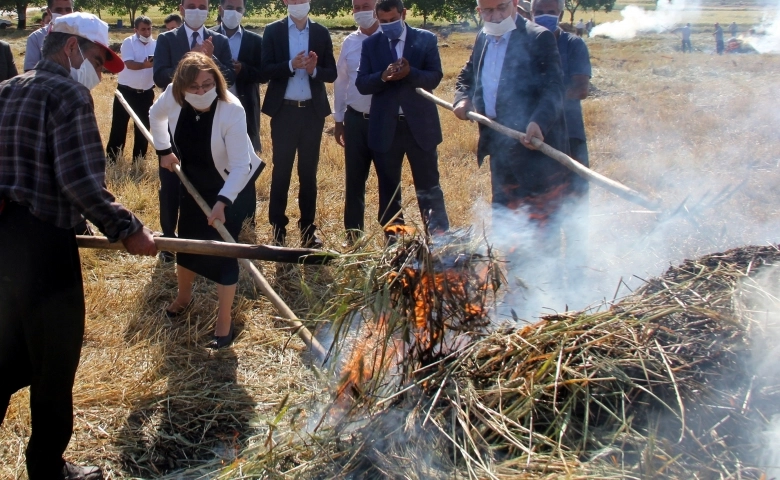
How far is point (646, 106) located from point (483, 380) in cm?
1163

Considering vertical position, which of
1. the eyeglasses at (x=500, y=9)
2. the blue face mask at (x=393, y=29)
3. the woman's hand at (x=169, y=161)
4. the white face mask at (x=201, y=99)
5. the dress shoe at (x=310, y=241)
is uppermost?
the eyeglasses at (x=500, y=9)

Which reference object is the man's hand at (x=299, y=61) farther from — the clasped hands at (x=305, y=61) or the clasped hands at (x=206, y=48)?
the clasped hands at (x=206, y=48)

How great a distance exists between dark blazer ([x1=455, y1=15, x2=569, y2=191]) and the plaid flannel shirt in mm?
2650

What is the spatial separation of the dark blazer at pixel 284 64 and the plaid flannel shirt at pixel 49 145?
2.95 metres

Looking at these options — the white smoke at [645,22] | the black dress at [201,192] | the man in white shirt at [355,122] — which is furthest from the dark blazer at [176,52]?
the white smoke at [645,22]

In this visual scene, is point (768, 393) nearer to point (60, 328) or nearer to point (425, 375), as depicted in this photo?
point (425, 375)

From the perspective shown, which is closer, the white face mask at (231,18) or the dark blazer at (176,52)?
the dark blazer at (176,52)

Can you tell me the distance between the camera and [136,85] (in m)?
7.61

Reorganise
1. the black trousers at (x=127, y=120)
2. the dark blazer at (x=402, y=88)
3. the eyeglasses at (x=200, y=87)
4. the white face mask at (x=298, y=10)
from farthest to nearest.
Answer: the black trousers at (x=127, y=120) → the white face mask at (x=298, y=10) → the dark blazer at (x=402, y=88) → the eyeglasses at (x=200, y=87)

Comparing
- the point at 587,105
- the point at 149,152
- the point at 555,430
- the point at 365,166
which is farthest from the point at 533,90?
the point at 587,105

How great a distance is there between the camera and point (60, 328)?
114 inches

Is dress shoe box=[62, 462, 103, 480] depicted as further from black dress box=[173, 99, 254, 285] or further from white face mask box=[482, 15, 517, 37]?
white face mask box=[482, 15, 517, 37]

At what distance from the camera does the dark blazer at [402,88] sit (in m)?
5.15

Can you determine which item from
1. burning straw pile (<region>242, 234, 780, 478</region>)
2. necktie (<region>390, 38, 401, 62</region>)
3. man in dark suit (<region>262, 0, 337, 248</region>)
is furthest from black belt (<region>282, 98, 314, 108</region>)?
burning straw pile (<region>242, 234, 780, 478</region>)
